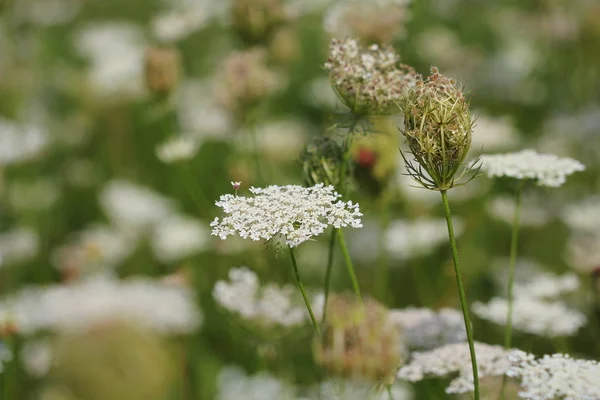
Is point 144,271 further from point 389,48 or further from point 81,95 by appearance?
point 389,48

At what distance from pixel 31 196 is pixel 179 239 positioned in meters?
1.35

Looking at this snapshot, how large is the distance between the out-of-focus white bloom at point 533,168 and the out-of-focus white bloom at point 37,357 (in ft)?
6.30

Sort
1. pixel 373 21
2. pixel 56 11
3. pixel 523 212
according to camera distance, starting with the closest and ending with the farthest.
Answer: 1. pixel 373 21
2. pixel 523 212
3. pixel 56 11

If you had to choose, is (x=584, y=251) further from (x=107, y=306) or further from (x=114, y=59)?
(x=114, y=59)

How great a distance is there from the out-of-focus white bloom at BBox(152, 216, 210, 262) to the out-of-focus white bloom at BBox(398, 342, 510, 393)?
6.75 feet

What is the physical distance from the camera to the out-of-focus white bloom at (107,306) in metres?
3.12

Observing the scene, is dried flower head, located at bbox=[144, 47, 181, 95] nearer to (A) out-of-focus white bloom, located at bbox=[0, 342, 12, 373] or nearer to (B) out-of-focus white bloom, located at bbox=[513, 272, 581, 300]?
(A) out-of-focus white bloom, located at bbox=[0, 342, 12, 373]

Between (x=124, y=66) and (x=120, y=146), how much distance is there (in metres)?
0.63

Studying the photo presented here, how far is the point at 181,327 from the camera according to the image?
3266mm

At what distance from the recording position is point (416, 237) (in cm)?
361

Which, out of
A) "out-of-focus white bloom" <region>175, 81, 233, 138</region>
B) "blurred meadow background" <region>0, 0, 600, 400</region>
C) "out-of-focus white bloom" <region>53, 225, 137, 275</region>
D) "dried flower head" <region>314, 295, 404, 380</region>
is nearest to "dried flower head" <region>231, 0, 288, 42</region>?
"blurred meadow background" <region>0, 0, 600, 400</region>

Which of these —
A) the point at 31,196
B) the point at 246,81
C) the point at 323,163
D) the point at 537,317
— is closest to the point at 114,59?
the point at 31,196

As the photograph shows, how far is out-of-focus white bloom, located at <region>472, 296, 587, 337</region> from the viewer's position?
2.37 meters

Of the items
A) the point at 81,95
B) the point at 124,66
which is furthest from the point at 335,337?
the point at 81,95
